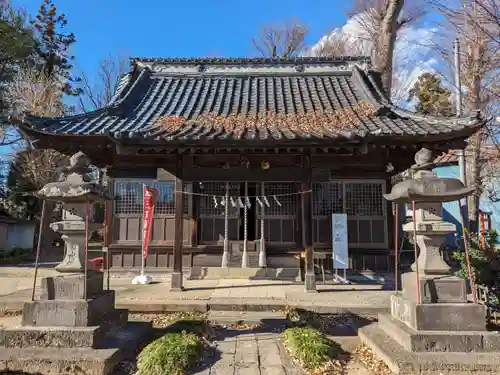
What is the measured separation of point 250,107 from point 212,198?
3141 mm

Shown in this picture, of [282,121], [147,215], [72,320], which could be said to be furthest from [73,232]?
[282,121]

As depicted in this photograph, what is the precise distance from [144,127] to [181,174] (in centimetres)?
168

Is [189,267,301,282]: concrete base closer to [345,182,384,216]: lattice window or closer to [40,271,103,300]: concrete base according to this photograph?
[345,182,384,216]: lattice window

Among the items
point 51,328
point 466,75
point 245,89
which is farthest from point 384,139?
point 51,328

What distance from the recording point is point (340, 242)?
31.5ft

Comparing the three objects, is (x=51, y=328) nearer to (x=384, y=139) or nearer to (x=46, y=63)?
(x=384, y=139)

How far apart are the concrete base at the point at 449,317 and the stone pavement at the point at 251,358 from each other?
1001 millimetres

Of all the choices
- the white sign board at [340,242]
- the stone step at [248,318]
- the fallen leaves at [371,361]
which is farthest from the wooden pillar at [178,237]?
the fallen leaves at [371,361]

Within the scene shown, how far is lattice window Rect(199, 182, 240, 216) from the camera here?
1073 cm

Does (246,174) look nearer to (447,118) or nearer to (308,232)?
(308,232)

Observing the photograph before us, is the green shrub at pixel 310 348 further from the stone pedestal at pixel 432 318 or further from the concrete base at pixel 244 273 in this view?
the concrete base at pixel 244 273

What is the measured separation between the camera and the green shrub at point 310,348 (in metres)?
4.55

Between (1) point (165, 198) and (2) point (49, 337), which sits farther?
(1) point (165, 198)

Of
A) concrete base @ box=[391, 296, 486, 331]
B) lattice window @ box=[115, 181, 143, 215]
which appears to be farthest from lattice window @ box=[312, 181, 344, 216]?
concrete base @ box=[391, 296, 486, 331]
